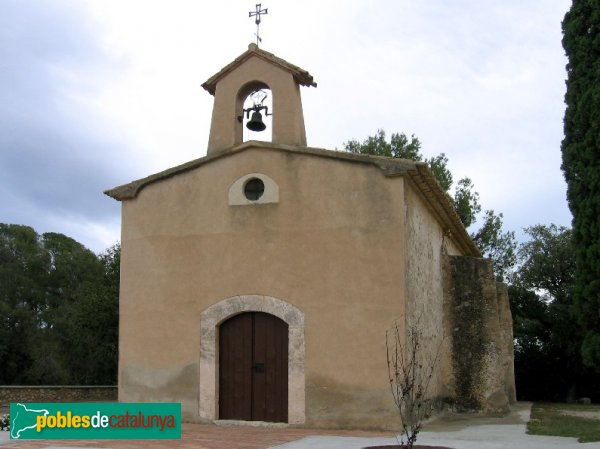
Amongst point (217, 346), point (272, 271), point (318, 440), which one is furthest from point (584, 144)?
point (318, 440)

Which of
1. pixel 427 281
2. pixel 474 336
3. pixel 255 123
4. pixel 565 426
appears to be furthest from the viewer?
pixel 474 336

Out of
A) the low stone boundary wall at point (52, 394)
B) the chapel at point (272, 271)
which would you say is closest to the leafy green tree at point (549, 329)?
the chapel at point (272, 271)

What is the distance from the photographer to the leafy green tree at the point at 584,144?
13.8 m

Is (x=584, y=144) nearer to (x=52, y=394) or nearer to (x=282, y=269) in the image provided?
(x=282, y=269)

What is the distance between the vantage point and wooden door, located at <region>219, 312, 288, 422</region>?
11188 mm

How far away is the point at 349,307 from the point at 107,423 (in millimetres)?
4094

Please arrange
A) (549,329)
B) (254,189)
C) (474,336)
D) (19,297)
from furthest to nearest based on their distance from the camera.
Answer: (19,297)
(549,329)
(474,336)
(254,189)

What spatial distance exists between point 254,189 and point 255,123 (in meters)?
1.41

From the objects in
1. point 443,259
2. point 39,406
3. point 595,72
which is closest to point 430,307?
point 443,259

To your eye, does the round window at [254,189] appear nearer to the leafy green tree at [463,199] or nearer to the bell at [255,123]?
the bell at [255,123]

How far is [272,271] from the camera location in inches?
450

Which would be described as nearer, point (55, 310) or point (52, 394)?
point (52, 394)

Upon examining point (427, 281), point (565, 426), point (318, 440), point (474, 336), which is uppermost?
point (427, 281)

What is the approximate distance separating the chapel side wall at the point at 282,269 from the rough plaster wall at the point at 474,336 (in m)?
3.91
